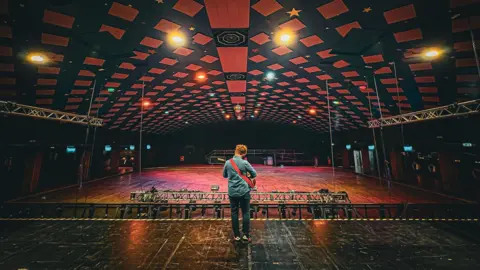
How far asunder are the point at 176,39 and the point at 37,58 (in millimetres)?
3945

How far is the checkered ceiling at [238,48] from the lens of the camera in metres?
3.64

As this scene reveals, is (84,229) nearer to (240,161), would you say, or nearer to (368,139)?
(240,161)

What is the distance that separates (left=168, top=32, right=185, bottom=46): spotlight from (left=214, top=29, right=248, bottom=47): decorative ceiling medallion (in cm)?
100

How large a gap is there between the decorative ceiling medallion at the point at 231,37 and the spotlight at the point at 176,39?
3.30 ft

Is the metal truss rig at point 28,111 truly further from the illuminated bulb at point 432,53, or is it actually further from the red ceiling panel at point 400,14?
the illuminated bulb at point 432,53

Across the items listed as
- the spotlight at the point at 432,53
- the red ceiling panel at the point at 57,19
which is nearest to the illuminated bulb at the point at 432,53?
the spotlight at the point at 432,53

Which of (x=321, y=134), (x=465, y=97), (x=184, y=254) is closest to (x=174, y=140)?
(x=321, y=134)

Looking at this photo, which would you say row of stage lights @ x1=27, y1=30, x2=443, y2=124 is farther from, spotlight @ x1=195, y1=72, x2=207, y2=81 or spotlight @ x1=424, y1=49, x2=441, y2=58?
spotlight @ x1=195, y1=72, x2=207, y2=81

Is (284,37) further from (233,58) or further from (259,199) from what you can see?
(259,199)

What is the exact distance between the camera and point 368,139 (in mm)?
14273

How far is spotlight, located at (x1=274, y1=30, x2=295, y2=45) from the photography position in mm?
4754

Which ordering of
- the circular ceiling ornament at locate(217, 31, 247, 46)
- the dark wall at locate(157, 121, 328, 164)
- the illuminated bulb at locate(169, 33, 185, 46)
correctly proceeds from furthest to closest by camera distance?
the dark wall at locate(157, 121, 328, 164) → the illuminated bulb at locate(169, 33, 185, 46) → the circular ceiling ornament at locate(217, 31, 247, 46)

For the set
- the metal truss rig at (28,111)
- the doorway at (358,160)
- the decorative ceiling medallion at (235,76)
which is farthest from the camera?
the doorway at (358,160)

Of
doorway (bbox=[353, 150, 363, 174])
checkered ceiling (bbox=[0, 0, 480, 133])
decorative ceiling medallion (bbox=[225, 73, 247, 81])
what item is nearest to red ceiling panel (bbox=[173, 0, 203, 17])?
checkered ceiling (bbox=[0, 0, 480, 133])
